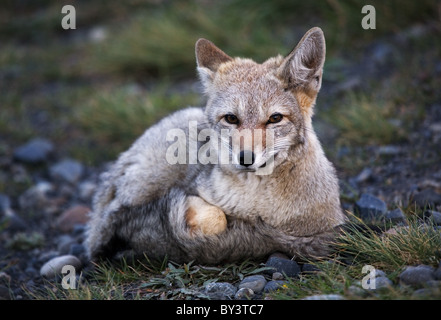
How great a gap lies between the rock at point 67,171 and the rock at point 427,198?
3.93m

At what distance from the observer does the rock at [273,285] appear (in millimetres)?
3248

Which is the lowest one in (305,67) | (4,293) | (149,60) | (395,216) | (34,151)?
(4,293)

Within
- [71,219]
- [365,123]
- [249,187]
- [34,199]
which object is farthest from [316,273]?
[34,199]

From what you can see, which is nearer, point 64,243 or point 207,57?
point 207,57

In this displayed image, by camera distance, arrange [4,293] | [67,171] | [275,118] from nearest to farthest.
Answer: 1. [275,118]
2. [4,293]
3. [67,171]

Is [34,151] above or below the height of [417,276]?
above

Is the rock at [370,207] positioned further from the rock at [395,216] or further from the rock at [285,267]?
the rock at [285,267]

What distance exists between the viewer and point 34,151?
667 centimetres

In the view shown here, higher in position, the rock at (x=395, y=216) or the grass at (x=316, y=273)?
the rock at (x=395, y=216)

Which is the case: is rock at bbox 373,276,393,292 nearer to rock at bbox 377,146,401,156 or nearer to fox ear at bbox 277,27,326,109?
fox ear at bbox 277,27,326,109

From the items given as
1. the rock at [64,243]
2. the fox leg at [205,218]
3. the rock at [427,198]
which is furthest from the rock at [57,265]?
the rock at [427,198]

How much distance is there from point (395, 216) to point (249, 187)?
1273 mm

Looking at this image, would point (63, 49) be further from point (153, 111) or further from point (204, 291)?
point (204, 291)

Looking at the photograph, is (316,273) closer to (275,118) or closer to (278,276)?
(278,276)
